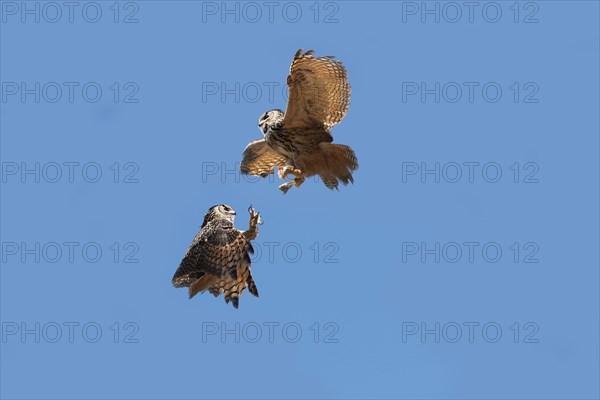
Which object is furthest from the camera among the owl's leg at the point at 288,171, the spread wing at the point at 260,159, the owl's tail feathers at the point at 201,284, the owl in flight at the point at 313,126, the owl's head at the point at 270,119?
the spread wing at the point at 260,159

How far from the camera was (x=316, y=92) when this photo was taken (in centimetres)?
1955

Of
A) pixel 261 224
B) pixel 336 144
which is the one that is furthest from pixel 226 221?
pixel 336 144

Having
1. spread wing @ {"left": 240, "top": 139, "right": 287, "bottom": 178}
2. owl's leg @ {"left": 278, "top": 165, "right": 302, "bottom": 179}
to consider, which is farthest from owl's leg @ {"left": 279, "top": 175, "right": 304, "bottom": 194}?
spread wing @ {"left": 240, "top": 139, "right": 287, "bottom": 178}

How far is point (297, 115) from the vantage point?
19.8 metres

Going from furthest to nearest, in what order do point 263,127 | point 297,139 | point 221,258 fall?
1. point 263,127
2. point 297,139
3. point 221,258

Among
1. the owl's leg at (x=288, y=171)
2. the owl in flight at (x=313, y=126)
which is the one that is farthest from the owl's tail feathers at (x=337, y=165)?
the owl's leg at (x=288, y=171)

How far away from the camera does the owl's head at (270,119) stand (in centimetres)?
2002

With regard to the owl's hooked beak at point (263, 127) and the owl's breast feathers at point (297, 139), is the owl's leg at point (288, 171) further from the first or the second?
the owl's hooked beak at point (263, 127)

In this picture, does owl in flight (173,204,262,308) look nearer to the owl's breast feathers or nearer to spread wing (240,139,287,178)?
the owl's breast feathers

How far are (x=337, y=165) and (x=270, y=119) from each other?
1.23m

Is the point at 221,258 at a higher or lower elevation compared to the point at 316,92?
lower

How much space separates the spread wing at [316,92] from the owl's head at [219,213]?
7.05ft

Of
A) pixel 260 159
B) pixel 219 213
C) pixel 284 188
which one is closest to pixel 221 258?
pixel 219 213

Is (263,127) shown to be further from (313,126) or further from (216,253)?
(216,253)
